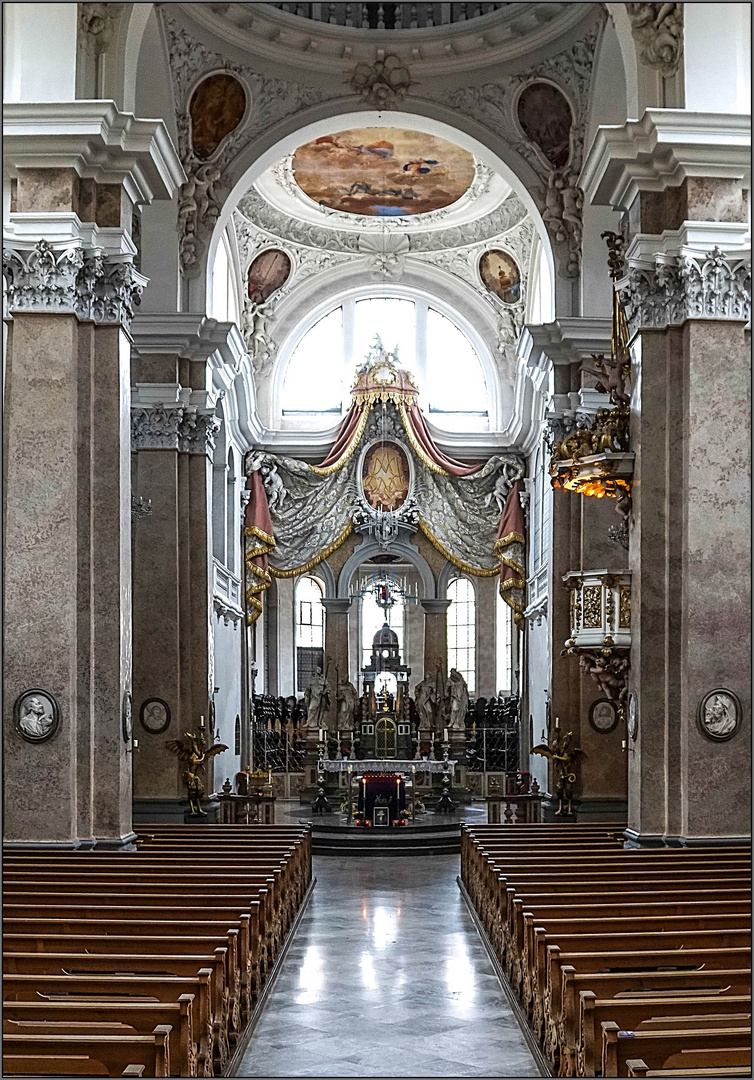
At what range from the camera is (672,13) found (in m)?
12.0

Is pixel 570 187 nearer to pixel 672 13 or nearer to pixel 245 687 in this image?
pixel 672 13

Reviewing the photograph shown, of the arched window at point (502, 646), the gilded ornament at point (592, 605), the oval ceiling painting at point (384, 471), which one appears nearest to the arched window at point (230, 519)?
the oval ceiling painting at point (384, 471)

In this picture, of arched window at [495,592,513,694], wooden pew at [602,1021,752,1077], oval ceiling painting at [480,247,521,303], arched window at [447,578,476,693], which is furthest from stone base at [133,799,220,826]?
oval ceiling painting at [480,247,521,303]

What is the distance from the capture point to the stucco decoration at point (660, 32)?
472 inches

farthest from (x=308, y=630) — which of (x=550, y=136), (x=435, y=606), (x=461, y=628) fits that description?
(x=550, y=136)

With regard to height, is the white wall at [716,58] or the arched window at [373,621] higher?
the white wall at [716,58]

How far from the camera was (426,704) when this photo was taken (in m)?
25.9

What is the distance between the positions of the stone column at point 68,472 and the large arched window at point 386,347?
52.0ft

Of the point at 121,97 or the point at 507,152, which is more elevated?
the point at 507,152

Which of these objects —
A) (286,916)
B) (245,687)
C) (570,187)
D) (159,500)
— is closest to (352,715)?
(245,687)

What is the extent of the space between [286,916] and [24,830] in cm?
240

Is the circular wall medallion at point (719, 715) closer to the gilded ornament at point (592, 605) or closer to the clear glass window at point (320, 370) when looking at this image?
the gilded ornament at point (592, 605)

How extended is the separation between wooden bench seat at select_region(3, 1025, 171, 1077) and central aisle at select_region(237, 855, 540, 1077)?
2.16 m

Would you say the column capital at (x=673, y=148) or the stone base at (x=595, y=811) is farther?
the stone base at (x=595, y=811)
